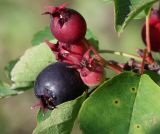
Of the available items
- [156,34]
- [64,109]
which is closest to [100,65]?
[64,109]

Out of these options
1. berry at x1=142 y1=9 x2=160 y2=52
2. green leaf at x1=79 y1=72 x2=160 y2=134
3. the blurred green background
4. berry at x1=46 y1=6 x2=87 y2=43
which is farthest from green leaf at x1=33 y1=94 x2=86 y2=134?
the blurred green background

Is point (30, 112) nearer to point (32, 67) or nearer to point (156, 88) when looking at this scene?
point (32, 67)

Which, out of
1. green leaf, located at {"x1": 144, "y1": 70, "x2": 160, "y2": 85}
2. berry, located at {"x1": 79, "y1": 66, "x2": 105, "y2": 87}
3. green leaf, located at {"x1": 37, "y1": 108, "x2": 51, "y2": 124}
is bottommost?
green leaf, located at {"x1": 37, "y1": 108, "x2": 51, "y2": 124}

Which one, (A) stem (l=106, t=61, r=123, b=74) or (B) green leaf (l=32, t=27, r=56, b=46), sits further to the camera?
(B) green leaf (l=32, t=27, r=56, b=46)

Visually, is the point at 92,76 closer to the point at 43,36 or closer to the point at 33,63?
the point at 33,63

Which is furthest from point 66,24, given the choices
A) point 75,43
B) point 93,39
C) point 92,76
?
point 93,39

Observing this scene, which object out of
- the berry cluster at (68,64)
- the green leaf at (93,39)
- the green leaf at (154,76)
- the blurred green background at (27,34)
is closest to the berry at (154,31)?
the green leaf at (93,39)

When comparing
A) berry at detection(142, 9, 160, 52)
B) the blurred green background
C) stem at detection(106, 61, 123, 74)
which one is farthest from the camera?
the blurred green background

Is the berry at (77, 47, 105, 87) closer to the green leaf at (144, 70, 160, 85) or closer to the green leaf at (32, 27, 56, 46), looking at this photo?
the green leaf at (144, 70, 160, 85)
